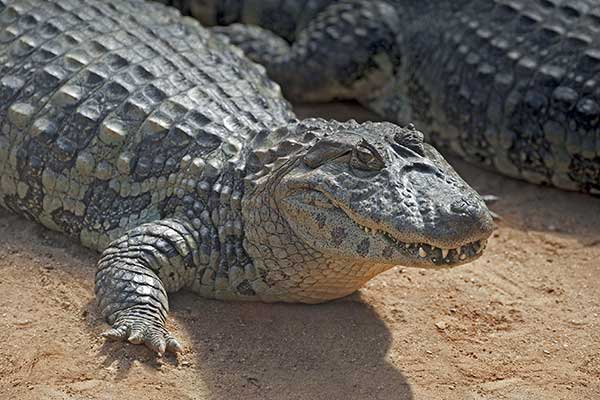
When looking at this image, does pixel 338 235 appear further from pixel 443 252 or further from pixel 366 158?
pixel 443 252

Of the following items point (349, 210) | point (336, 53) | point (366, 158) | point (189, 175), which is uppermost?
point (366, 158)

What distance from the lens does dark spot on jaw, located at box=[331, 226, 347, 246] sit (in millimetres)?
4750

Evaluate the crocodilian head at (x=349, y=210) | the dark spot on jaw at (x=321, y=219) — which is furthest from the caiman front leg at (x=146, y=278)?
the dark spot on jaw at (x=321, y=219)

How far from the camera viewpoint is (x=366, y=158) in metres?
4.77

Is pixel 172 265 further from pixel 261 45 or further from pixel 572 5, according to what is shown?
pixel 572 5

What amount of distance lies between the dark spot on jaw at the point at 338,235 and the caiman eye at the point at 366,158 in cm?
29

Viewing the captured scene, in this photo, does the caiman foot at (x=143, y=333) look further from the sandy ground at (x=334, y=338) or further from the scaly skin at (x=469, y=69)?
the scaly skin at (x=469, y=69)

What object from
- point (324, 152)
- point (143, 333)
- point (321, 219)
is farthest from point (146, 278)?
point (324, 152)

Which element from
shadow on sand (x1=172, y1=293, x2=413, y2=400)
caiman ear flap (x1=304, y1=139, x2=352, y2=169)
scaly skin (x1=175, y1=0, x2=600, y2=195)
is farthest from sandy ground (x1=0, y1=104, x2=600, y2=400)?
scaly skin (x1=175, y1=0, x2=600, y2=195)

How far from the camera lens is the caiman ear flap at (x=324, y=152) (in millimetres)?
4832

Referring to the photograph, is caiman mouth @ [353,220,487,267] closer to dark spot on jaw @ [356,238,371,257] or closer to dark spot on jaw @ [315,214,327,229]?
dark spot on jaw @ [356,238,371,257]

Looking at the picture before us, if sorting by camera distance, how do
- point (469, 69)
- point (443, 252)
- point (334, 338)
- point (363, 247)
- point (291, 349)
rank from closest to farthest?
point (443, 252), point (363, 247), point (291, 349), point (334, 338), point (469, 69)

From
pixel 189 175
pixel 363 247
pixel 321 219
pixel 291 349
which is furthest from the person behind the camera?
pixel 189 175

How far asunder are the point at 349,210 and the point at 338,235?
0.14 metres
